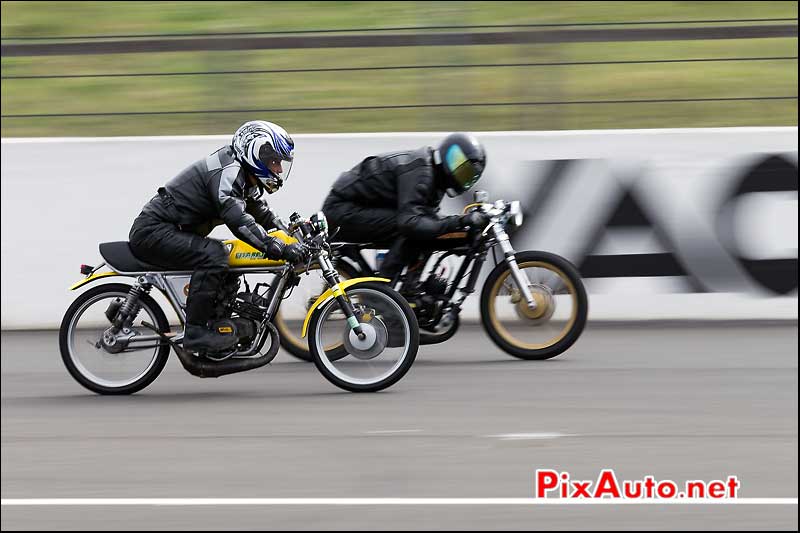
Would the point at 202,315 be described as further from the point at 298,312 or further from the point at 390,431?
the point at 390,431

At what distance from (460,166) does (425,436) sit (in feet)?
8.79

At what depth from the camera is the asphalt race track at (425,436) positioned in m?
6.05

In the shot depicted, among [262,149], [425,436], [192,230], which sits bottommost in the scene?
[425,436]

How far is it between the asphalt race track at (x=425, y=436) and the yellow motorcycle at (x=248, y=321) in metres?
0.21

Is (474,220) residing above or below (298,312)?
above

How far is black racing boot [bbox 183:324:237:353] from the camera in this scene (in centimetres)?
865

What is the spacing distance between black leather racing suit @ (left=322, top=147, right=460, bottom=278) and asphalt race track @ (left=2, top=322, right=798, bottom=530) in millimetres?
948

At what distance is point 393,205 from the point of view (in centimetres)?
988

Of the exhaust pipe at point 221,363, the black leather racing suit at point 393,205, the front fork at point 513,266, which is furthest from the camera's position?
the front fork at point 513,266

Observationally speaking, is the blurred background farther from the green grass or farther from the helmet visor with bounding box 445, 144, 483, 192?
the helmet visor with bounding box 445, 144, 483, 192

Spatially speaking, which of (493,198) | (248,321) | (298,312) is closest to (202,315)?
(248,321)

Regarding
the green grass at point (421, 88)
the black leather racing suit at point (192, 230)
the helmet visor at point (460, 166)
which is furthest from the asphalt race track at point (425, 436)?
the green grass at point (421, 88)

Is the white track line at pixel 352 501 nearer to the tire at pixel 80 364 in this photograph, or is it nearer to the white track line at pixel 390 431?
the white track line at pixel 390 431

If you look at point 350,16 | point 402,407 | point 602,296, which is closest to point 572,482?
point 402,407
